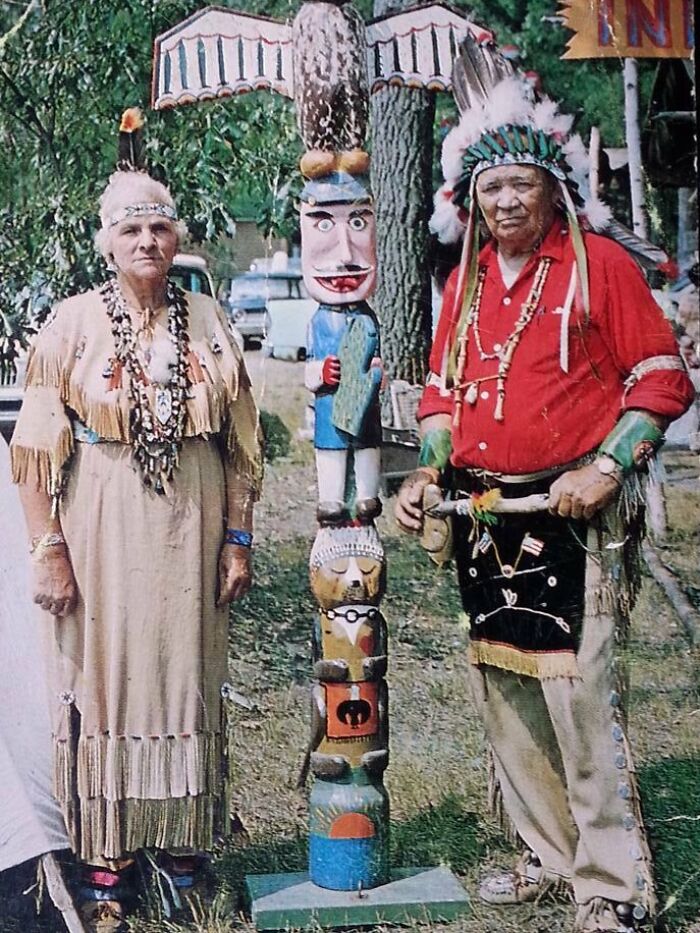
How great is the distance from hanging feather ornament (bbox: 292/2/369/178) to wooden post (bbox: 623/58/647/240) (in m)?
0.70

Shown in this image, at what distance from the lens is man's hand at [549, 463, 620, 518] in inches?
157

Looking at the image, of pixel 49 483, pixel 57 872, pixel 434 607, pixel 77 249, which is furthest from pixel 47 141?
pixel 57 872

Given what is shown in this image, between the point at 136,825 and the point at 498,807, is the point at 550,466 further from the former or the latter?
the point at 136,825

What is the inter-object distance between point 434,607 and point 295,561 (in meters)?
0.38

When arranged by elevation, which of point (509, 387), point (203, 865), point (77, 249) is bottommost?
point (203, 865)

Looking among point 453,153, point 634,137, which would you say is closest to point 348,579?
point 453,153

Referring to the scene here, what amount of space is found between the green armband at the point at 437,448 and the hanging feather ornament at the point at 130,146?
994mm

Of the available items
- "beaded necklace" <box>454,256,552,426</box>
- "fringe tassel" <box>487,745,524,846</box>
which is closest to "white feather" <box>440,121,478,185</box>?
"beaded necklace" <box>454,256,552,426</box>

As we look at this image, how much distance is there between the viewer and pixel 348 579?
4.11 meters

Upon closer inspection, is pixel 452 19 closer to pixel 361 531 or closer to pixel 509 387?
pixel 509 387

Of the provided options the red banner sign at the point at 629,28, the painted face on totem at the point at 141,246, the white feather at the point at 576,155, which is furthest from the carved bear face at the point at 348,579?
the red banner sign at the point at 629,28

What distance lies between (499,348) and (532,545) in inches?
19.6

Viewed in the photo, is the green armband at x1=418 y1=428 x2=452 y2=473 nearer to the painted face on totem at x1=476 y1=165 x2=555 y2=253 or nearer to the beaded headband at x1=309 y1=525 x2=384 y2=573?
the beaded headband at x1=309 y1=525 x2=384 y2=573

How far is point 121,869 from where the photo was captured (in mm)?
4113
